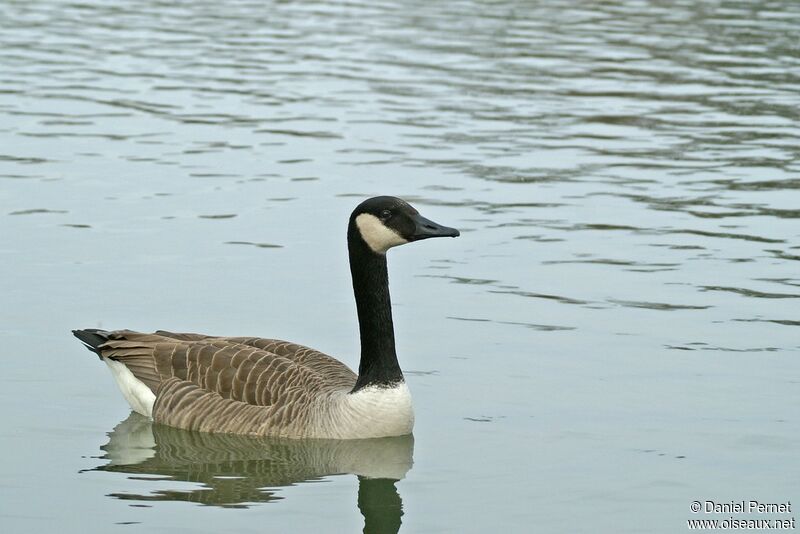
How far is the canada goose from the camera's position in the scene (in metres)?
10.2

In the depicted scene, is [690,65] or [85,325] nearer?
[85,325]

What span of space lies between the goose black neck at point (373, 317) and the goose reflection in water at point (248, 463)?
44cm

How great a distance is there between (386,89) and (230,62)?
3.80m

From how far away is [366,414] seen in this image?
10203mm

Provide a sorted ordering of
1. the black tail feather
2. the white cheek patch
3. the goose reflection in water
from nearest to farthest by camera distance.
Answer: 1. the goose reflection in water
2. the white cheek patch
3. the black tail feather

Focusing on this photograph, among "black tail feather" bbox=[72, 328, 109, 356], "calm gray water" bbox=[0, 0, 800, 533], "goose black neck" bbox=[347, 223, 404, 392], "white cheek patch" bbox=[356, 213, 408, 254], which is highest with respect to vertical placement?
"white cheek patch" bbox=[356, 213, 408, 254]

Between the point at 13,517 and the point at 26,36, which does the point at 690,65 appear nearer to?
the point at 26,36

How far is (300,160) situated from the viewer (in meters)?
19.5

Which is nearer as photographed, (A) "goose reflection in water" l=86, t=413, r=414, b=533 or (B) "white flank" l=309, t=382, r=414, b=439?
(A) "goose reflection in water" l=86, t=413, r=414, b=533

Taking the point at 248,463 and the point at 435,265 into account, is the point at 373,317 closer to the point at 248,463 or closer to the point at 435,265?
the point at 248,463

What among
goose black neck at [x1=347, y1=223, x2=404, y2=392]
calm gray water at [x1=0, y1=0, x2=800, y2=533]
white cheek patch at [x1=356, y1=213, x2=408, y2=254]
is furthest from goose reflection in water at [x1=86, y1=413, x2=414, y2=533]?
white cheek patch at [x1=356, y1=213, x2=408, y2=254]

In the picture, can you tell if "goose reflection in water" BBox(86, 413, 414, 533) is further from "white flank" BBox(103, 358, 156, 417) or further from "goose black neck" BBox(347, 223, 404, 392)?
"goose black neck" BBox(347, 223, 404, 392)

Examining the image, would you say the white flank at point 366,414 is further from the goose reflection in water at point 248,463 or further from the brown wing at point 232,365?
the brown wing at point 232,365

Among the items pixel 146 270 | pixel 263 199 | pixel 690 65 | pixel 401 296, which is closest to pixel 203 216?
pixel 263 199
